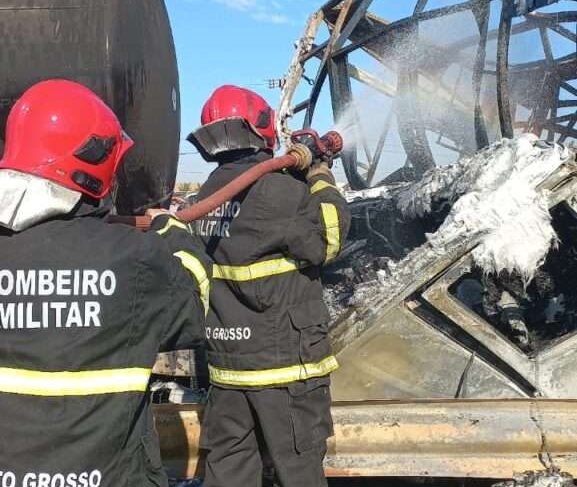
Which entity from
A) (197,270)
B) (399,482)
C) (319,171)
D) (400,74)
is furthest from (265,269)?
(400,74)

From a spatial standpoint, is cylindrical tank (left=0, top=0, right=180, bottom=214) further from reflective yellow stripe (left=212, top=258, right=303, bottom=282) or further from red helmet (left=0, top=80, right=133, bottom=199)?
red helmet (left=0, top=80, right=133, bottom=199)

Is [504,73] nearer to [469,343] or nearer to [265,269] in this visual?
[469,343]

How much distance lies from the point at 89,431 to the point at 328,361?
47.3 inches

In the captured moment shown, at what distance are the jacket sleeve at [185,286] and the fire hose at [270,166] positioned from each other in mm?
280

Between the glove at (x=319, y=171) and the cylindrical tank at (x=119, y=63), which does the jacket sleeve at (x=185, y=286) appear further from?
the cylindrical tank at (x=119, y=63)

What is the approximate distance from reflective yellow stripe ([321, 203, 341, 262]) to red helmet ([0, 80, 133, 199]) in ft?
3.46

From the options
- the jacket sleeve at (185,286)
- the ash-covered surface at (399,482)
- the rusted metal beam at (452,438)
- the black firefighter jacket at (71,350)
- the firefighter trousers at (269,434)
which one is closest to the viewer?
the black firefighter jacket at (71,350)

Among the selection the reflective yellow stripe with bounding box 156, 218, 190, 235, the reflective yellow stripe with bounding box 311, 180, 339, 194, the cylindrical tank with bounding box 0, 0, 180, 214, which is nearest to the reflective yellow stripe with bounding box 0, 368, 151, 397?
the reflective yellow stripe with bounding box 156, 218, 190, 235

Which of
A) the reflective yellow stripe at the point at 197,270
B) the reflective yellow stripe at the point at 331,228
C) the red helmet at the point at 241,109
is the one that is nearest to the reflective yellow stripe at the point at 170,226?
the reflective yellow stripe at the point at 197,270

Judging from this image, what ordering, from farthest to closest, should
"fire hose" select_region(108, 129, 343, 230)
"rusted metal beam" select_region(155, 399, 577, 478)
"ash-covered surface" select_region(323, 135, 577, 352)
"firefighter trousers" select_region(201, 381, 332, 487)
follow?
1. "ash-covered surface" select_region(323, 135, 577, 352)
2. "rusted metal beam" select_region(155, 399, 577, 478)
3. "firefighter trousers" select_region(201, 381, 332, 487)
4. "fire hose" select_region(108, 129, 343, 230)

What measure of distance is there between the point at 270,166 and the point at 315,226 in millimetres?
267

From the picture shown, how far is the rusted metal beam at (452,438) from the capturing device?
258cm

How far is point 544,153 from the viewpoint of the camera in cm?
276

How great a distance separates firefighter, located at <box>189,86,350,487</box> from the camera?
2484mm
